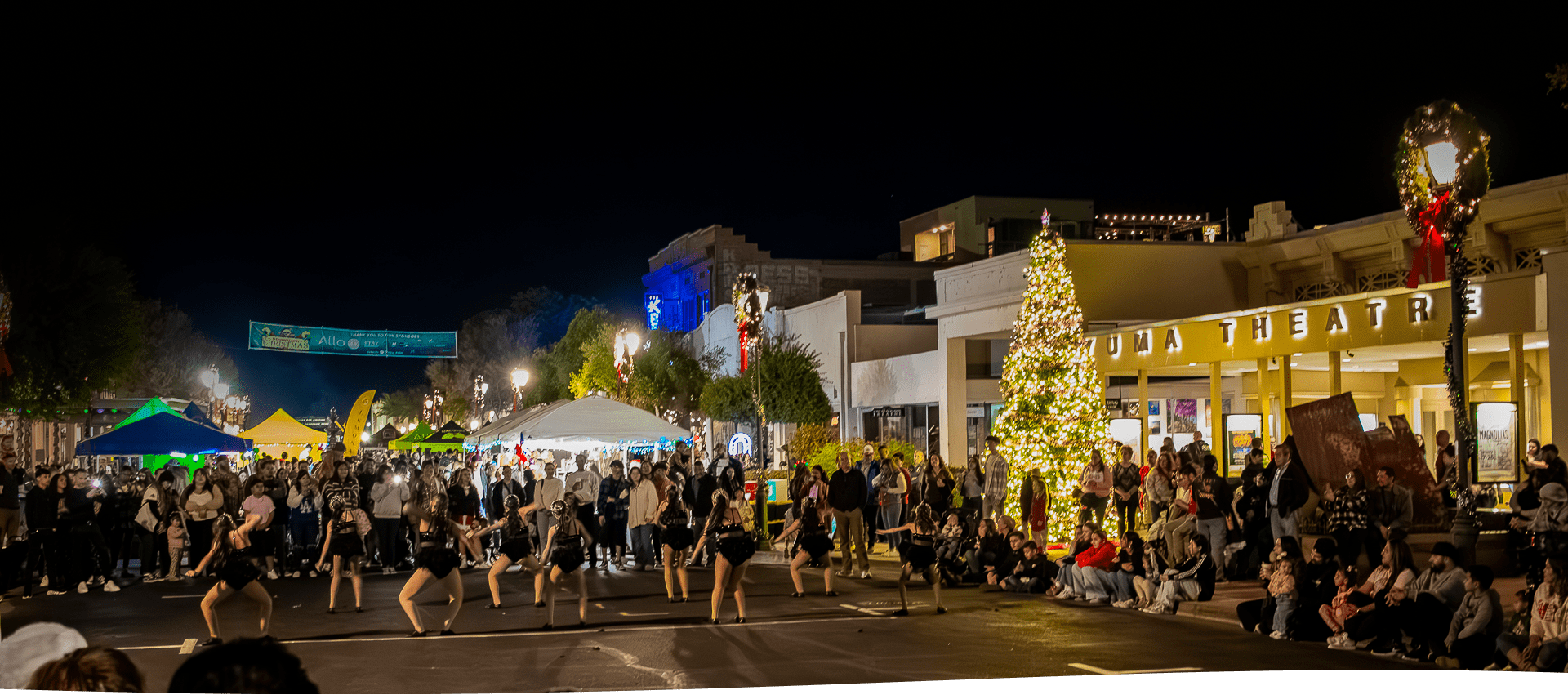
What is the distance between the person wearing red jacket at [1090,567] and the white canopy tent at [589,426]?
10929 mm

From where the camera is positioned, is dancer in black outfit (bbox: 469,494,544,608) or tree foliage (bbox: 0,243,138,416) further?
tree foliage (bbox: 0,243,138,416)

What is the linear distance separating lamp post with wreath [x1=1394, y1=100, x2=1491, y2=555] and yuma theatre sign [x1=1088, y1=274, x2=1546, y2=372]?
505 centimetres

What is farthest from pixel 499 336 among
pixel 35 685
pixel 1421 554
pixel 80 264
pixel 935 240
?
pixel 35 685

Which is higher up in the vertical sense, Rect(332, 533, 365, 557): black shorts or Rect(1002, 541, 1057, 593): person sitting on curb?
Rect(332, 533, 365, 557): black shorts

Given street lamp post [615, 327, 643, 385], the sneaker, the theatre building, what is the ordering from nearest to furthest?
the sneaker
the theatre building
street lamp post [615, 327, 643, 385]

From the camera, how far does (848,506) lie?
60.4 ft

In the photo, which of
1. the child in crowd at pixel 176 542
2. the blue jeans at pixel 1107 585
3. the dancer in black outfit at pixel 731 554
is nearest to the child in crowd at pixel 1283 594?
the blue jeans at pixel 1107 585

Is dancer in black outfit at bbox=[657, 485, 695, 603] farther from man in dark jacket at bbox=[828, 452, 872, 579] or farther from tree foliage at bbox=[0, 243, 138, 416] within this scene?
tree foliage at bbox=[0, 243, 138, 416]

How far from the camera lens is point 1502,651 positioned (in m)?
9.96

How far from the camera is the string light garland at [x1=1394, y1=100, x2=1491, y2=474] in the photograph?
13422 millimetres

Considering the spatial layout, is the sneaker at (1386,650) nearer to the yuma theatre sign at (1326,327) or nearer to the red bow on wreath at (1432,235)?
the red bow on wreath at (1432,235)

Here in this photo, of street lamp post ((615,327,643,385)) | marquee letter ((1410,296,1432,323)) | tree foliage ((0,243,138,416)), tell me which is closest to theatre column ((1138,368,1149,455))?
marquee letter ((1410,296,1432,323))

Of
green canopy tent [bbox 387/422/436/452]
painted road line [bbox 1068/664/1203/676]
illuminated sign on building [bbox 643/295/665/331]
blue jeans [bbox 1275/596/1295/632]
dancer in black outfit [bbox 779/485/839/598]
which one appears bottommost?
painted road line [bbox 1068/664/1203/676]

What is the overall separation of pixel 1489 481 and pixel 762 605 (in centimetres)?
1060
